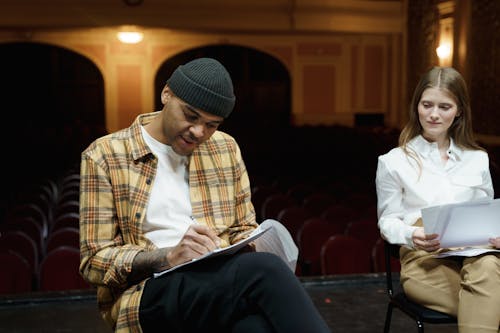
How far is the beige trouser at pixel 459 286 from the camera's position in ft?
5.80

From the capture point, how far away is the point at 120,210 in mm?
1710

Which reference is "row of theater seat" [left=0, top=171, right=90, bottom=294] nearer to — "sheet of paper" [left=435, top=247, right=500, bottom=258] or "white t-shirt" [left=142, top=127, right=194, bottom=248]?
"white t-shirt" [left=142, top=127, right=194, bottom=248]

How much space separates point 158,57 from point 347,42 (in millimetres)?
3717

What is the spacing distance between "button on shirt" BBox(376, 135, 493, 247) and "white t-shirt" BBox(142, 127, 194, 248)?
2.17 ft

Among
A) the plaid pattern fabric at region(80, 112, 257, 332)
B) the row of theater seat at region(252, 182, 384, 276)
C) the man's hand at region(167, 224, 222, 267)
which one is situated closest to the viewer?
the man's hand at region(167, 224, 222, 267)

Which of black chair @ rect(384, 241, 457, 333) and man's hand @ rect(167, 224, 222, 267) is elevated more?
man's hand @ rect(167, 224, 222, 267)

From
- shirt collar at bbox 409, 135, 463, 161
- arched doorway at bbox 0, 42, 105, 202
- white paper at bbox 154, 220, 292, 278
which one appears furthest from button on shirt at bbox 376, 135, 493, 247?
arched doorway at bbox 0, 42, 105, 202

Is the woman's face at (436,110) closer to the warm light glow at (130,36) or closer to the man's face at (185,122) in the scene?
the man's face at (185,122)

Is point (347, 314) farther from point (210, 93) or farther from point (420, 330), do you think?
point (210, 93)

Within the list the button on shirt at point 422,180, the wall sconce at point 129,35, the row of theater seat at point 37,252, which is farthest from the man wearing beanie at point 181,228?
the wall sconce at point 129,35

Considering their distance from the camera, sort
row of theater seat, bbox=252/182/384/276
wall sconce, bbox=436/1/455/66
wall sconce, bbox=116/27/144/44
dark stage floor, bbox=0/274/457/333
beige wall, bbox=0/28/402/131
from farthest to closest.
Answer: beige wall, bbox=0/28/402/131 → wall sconce, bbox=116/27/144/44 → wall sconce, bbox=436/1/455/66 → row of theater seat, bbox=252/182/384/276 → dark stage floor, bbox=0/274/457/333

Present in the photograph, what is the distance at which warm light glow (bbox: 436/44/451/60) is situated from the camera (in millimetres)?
9419

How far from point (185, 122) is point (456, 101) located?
888mm

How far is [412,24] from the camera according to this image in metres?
11.1
